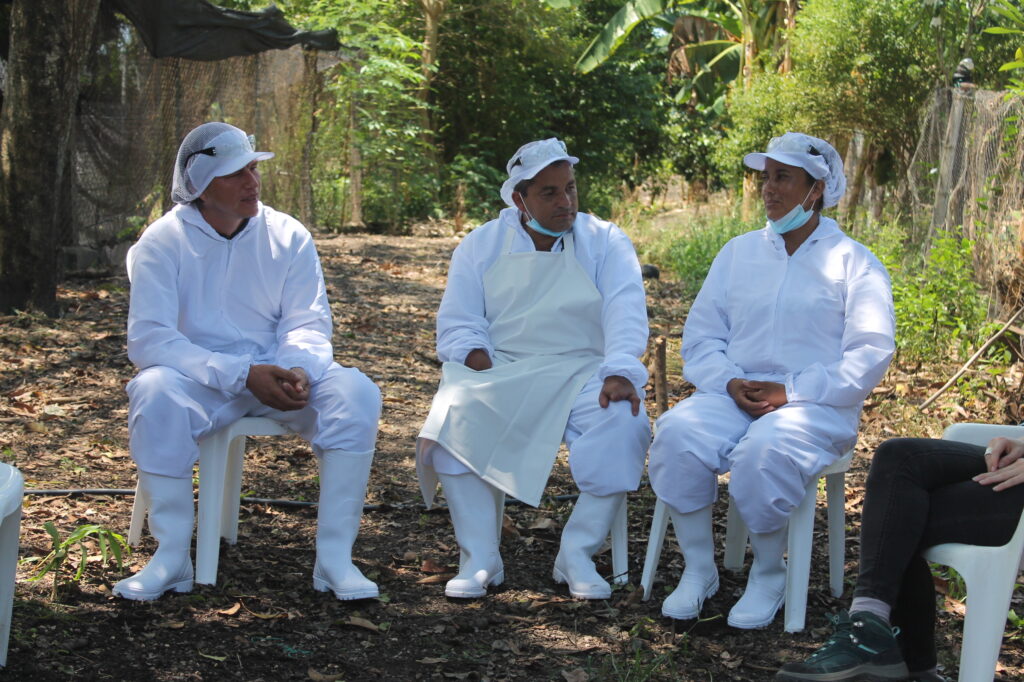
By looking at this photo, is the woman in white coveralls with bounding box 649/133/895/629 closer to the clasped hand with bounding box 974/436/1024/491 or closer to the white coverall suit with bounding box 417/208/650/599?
the white coverall suit with bounding box 417/208/650/599

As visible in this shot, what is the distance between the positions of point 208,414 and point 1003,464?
105 inches

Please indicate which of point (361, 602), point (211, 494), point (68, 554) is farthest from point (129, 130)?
point (361, 602)

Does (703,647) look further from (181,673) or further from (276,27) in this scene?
(276,27)

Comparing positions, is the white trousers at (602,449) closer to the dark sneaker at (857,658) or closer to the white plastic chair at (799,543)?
the white plastic chair at (799,543)

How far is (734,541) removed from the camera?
14.9ft

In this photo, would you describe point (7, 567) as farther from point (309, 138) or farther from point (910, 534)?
point (309, 138)

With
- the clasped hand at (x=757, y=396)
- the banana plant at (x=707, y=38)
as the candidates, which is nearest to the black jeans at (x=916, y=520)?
the clasped hand at (x=757, y=396)

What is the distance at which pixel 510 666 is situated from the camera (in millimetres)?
3658

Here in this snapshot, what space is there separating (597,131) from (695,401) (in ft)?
63.5

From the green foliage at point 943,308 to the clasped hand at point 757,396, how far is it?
313cm

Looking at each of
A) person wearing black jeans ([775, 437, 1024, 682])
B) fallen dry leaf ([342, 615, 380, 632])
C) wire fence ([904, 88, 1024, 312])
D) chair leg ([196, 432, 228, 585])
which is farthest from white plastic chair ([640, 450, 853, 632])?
wire fence ([904, 88, 1024, 312])

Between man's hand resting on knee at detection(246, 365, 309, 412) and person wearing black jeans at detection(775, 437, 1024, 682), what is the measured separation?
1.94 metres

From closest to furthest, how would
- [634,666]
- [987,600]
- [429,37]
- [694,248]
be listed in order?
1. [987,600]
2. [634,666]
3. [694,248]
4. [429,37]

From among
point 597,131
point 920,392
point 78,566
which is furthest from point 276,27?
point 597,131
